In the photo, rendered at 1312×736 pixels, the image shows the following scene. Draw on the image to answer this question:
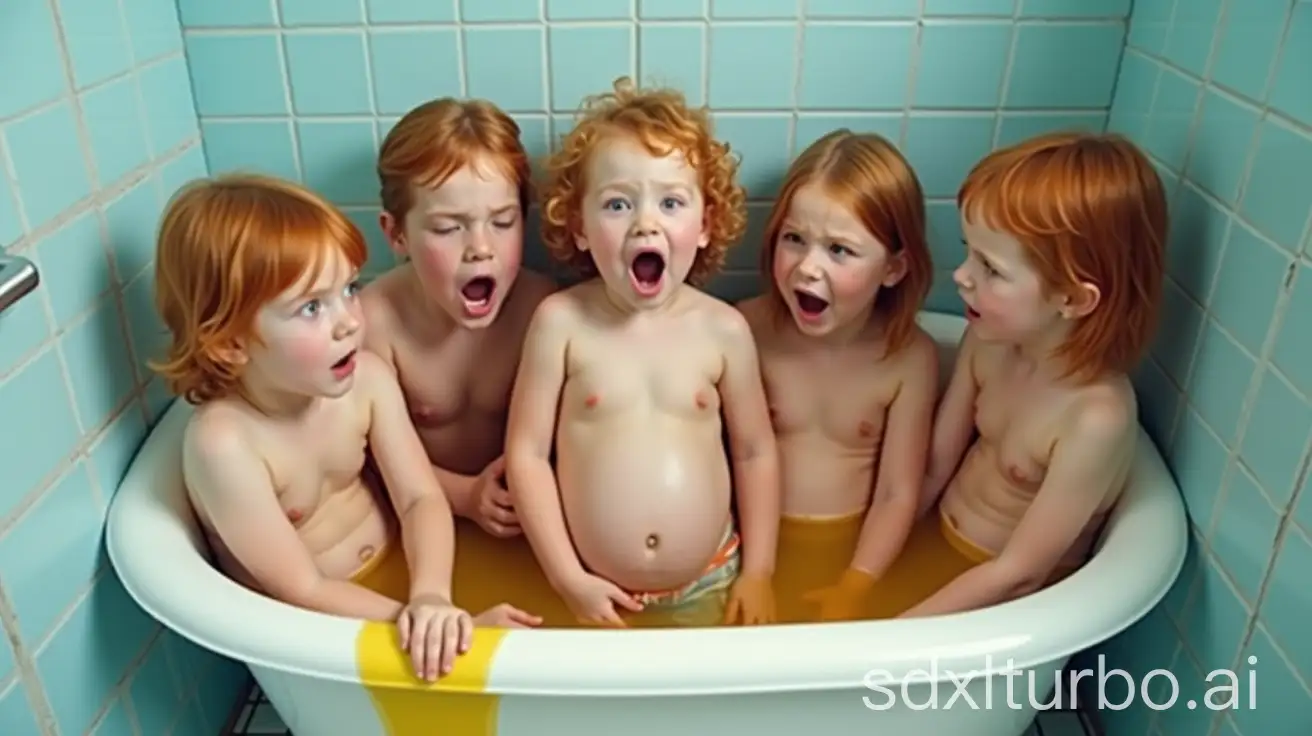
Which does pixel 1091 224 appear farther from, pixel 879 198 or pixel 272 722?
pixel 272 722

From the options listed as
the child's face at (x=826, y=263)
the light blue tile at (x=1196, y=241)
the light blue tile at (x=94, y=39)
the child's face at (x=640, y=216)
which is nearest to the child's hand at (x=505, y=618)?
the child's face at (x=640, y=216)

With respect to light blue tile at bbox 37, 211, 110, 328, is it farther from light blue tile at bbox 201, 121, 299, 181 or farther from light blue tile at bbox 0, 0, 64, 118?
light blue tile at bbox 201, 121, 299, 181

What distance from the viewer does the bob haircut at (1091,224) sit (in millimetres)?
1046

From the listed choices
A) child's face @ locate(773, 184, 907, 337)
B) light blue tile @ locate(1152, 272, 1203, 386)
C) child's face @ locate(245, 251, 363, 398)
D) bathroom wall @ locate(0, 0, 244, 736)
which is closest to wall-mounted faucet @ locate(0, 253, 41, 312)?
bathroom wall @ locate(0, 0, 244, 736)

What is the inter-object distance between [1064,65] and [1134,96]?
0.09 m

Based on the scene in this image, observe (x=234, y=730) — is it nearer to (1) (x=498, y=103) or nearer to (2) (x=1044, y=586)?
(1) (x=498, y=103)

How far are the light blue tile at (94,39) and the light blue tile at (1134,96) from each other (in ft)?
3.82

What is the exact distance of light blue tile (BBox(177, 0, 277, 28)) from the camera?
49.4 inches

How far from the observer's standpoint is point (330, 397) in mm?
1098

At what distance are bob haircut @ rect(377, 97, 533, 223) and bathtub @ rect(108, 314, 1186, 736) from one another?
0.44 m

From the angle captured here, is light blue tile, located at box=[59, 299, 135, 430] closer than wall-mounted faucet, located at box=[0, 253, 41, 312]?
No

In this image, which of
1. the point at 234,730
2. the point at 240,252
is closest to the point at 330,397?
the point at 240,252

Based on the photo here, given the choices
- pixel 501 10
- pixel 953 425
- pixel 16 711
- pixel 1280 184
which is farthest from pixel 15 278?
pixel 1280 184

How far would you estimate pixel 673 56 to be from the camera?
4.25ft
